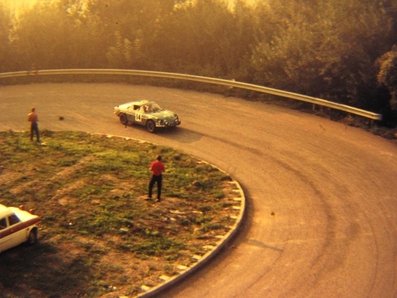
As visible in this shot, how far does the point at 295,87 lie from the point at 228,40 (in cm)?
632

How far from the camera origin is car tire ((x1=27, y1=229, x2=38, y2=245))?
1806 cm

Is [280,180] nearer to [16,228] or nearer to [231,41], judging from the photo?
[16,228]

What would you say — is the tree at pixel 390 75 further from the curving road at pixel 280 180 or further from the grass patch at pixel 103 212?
the grass patch at pixel 103 212

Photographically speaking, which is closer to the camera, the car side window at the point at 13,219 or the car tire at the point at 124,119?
the car side window at the point at 13,219

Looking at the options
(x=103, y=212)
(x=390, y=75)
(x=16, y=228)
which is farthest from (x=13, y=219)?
(x=390, y=75)

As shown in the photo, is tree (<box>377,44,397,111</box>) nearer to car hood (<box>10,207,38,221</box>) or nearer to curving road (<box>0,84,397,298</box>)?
curving road (<box>0,84,397,298</box>)

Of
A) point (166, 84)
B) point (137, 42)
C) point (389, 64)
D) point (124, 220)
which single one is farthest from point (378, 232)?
point (137, 42)

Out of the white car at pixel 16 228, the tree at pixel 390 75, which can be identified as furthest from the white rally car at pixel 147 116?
the white car at pixel 16 228

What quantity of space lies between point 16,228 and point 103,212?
3.22 metres

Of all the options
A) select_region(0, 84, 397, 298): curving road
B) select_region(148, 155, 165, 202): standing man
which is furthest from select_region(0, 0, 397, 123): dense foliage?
select_region(148, 155, 165, 202): standing man

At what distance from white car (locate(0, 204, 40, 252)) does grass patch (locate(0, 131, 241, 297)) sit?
1.10 ft

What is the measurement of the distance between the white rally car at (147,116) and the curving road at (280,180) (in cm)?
47

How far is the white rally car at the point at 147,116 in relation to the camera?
28.1 meters

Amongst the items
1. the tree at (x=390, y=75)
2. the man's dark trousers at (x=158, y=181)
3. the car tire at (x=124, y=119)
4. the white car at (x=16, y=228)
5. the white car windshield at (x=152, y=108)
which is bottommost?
the white car at (x=16, y=228)
